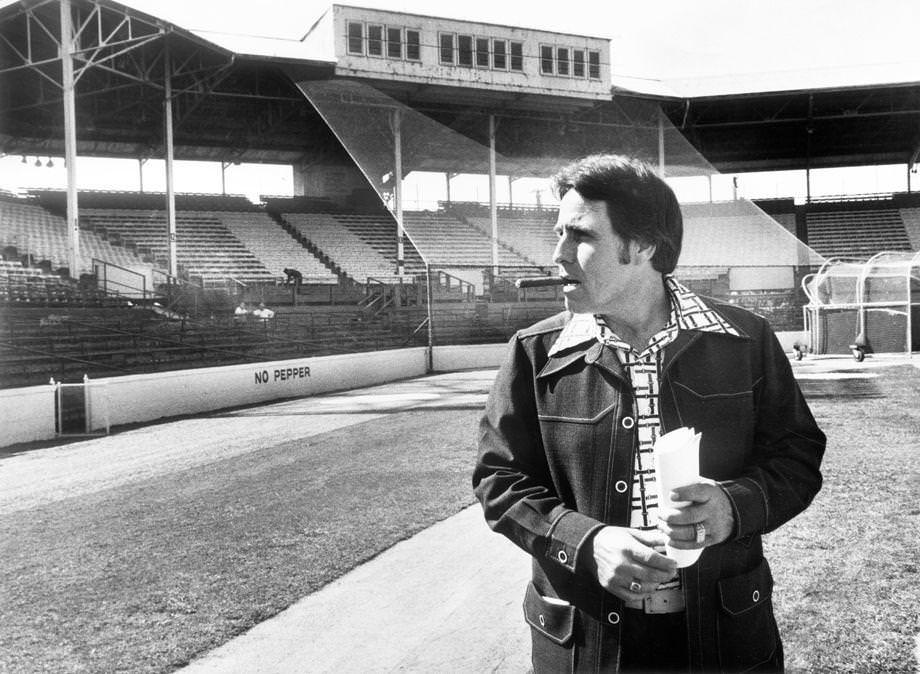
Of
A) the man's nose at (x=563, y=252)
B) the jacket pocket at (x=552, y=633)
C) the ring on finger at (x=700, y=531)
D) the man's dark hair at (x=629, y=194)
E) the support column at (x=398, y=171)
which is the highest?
the support column at (x=398, y=171)

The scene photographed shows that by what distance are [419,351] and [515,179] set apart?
532 inches

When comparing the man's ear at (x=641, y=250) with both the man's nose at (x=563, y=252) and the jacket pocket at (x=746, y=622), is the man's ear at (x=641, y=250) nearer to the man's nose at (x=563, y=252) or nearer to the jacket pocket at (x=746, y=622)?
the man's nose at (x=563, y=252)

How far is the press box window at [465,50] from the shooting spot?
27859 millimetres

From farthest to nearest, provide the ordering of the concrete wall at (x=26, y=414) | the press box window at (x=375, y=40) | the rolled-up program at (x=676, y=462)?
the press box window at (x=375, y=40) < the concrete wall at (x=26, y=414) < the rolled-up program at (x=676, y=462)

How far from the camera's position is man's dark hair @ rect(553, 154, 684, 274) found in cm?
190

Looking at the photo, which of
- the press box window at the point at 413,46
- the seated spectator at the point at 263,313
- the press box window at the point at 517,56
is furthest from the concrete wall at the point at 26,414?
the press box window at the point at 517,56

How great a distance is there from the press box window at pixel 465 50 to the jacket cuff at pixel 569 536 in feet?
91.5

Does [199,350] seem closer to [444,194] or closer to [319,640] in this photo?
[319,640]

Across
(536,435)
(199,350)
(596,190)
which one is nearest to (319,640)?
(536,435)

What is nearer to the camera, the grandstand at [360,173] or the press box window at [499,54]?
the grandstand at [360,173]

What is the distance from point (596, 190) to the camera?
6.25 ft

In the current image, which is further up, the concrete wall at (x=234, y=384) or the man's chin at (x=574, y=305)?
the man's chin at (x=574, y=305)

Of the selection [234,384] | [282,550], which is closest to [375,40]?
[234,384]

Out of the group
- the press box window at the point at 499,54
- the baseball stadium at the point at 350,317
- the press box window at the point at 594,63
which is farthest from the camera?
the press box window at the point at 594,63
